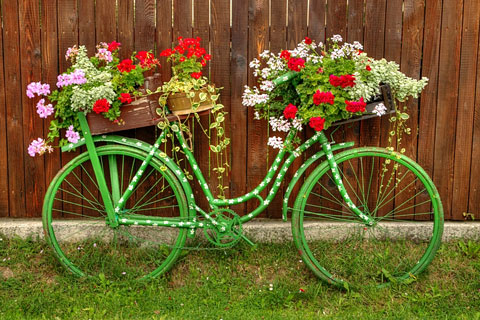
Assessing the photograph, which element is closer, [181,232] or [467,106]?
[181,232]

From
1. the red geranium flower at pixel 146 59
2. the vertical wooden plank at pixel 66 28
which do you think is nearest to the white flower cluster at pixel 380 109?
the red geranium flower at pixel 146 59

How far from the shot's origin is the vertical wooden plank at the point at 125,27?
Answer: 4238 mm

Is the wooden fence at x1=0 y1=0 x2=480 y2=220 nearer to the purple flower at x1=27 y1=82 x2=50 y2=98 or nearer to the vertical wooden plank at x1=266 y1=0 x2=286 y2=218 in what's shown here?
the vertical wooden plank at x1=266 y1=0 x2=286 y2=218

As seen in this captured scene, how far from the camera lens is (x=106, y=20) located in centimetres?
425

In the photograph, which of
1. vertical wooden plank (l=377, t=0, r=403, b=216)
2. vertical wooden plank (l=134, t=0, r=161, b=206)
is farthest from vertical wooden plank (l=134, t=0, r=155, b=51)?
vertical wooden plank (l=377, t=0, r=403, b=216)

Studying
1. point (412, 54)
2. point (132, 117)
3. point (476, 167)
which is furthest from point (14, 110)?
point (476, 167)

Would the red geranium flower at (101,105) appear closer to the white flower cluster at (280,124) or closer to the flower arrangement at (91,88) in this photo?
the flower arrangement at (91,88)

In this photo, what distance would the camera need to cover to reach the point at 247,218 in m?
4.07

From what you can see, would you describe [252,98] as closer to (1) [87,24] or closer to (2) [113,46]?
(2) [113,46]

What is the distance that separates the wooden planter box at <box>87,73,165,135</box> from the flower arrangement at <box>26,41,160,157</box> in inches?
1.8

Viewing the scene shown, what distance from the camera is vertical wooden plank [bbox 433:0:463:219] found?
4312mm

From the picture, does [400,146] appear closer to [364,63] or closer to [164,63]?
[364,63]

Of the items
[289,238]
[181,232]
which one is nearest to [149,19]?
[181,232]

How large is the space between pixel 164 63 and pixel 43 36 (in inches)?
38.2
